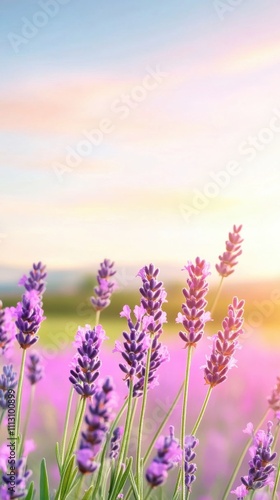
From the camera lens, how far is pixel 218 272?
2.15 meters

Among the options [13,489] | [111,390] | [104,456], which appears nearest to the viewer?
[111,390]

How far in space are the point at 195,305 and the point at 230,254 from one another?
19.3 inches

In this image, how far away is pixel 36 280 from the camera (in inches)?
84.6

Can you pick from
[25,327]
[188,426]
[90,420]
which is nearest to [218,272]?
[25,327]

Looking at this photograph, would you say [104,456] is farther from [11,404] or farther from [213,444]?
[213,444]

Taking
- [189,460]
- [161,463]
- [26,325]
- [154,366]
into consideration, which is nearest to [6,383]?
[26,325]

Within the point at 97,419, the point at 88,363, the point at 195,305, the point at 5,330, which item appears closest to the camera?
the point at 97,419

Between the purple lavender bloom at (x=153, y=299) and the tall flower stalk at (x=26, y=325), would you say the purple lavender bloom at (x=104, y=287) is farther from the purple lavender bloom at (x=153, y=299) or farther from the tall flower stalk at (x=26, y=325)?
the purple lavender bloom at (x=153, y=299)

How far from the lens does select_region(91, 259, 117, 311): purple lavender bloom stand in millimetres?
2332

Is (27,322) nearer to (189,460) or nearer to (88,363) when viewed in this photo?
(88,363)

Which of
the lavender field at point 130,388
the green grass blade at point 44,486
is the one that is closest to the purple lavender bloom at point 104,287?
the lavender field at point 130,388

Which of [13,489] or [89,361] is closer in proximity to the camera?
[13,489]

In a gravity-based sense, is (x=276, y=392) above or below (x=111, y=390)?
above

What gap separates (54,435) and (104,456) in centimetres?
139
